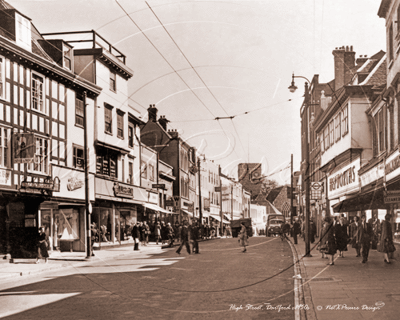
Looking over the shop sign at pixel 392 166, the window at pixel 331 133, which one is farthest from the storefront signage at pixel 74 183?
the window at pixel 331 133

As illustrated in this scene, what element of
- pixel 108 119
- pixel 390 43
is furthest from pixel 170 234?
pixel 390 43

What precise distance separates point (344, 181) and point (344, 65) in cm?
1486

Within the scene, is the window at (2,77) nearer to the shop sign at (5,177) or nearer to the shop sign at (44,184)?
the shop sign at (5,177)

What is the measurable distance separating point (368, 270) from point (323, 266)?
2235mm

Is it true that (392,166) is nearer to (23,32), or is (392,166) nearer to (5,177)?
(5,177)

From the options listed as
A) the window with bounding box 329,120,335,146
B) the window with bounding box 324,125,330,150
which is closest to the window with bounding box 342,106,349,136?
the window with bounding box 329,120,335,146

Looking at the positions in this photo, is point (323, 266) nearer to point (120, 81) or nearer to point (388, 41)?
point (388, 41)

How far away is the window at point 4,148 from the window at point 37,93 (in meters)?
3.06

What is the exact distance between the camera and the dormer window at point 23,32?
84.9ft

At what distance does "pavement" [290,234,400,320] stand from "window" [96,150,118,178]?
66.7 ft

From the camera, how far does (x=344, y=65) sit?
50.0 meters

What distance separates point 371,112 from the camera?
3375cm

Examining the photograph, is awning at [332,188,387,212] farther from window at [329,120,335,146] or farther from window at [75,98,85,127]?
window at [75,98,85,127]

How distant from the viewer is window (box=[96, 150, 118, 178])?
35.4 m
